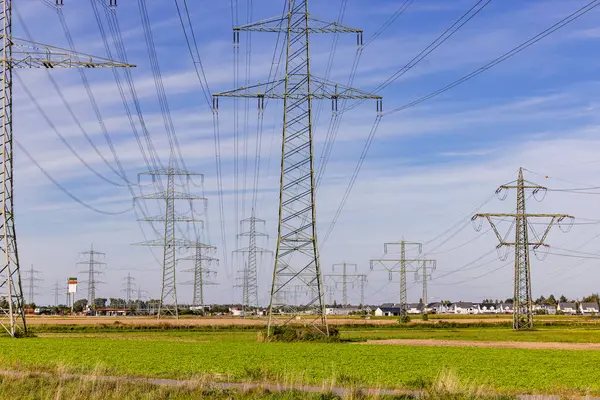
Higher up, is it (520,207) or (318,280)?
(520,207)

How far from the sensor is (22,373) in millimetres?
31484

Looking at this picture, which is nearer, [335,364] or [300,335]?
[335,364]

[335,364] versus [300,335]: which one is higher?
[335,364]

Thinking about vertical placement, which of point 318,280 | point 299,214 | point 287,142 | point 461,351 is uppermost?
point 287,142

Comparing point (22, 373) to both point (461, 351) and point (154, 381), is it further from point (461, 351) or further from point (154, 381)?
point (461, 351)

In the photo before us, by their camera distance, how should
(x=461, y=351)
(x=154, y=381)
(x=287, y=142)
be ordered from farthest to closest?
(x=287, y=142) < (x=461, y=351) < (x=154, y=381)

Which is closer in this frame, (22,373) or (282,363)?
(22,373)

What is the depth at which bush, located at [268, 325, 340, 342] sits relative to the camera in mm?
64625

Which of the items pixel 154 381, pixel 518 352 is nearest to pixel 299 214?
pixel 518 352

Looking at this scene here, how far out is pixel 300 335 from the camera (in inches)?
2557

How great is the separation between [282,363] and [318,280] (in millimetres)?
17519

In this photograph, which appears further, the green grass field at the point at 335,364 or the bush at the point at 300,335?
the bush at the point at 300,335

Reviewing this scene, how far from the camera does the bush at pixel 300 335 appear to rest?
6462cm

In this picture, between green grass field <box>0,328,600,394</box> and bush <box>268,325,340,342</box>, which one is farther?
bush <box>268,325,340,342</box>
